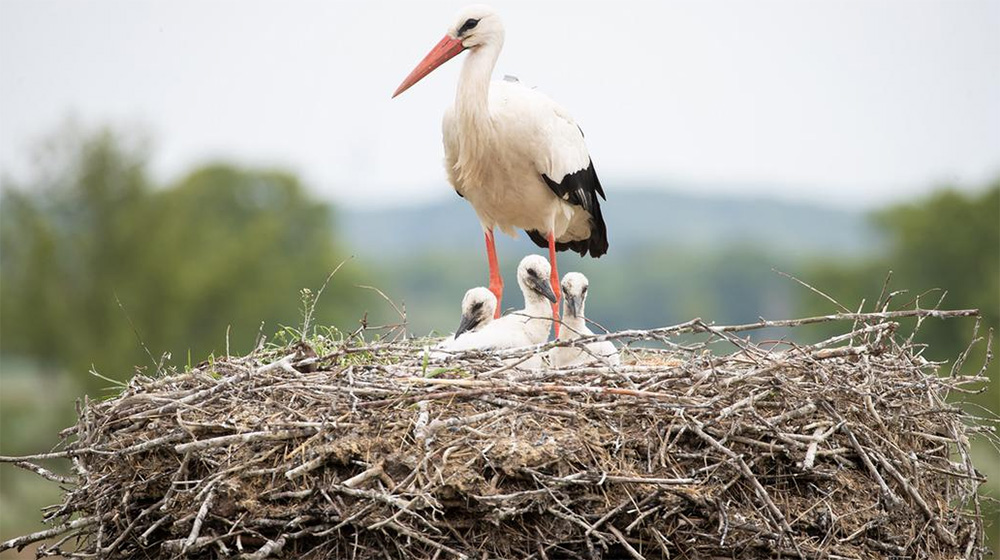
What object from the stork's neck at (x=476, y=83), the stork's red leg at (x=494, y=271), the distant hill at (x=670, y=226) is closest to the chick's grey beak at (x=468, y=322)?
the stork's red leg at (x=494, y=271)

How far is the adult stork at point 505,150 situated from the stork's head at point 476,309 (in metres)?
0.35

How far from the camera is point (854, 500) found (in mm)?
4922

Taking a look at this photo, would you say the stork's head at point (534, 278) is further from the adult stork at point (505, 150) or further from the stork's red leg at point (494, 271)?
the stork's red leg at point (494, 271)

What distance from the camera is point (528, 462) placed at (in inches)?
180

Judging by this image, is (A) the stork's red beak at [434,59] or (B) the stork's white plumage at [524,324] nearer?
(B) the stork's white plumage at [524,324]

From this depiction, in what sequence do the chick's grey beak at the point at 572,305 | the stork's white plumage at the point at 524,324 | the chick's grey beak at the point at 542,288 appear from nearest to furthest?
the stork's white plumage at the point at 524,324 → the chick's grey beak at the point at 572,305 → the chick's grey beak at the point at 542,288

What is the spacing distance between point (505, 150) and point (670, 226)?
107424mm

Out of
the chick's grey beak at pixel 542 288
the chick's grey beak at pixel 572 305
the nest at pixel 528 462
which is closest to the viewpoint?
the nest at pixel 528 462

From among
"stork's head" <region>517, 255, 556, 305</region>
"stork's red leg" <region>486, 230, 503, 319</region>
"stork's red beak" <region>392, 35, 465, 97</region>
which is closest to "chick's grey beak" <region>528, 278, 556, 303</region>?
"stork's head" <region>517, 255, 556, 305</region>

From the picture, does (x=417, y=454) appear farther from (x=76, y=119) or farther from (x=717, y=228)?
(x=717, y=228)

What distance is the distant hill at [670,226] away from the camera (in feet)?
302

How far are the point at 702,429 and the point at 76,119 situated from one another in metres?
30.2

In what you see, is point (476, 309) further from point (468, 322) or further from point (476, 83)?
point (476, 83)

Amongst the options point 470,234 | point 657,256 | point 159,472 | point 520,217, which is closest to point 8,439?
point 520,217
